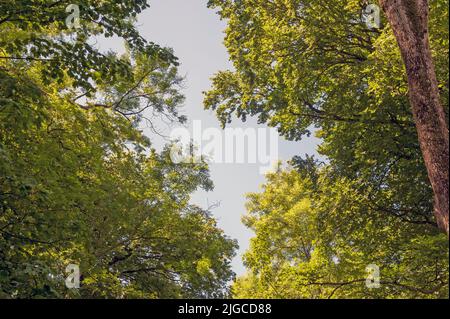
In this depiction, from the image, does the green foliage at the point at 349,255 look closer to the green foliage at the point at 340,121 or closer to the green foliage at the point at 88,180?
the green foliage at the point at 340,121

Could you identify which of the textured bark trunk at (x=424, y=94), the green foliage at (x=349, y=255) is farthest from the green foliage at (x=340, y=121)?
the textured bark trunk at (x=424, y=94)

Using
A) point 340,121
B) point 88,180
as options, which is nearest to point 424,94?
point 340,121

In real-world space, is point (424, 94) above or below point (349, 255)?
above

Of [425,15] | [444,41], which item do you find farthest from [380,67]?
[425,15]

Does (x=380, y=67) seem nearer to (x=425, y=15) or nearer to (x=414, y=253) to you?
(x=425, y=15)

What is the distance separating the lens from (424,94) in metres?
4.84

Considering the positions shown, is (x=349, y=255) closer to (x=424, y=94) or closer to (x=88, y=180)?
(x=424, y=94)

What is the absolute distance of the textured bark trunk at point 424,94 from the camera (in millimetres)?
4258

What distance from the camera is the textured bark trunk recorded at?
4.26m

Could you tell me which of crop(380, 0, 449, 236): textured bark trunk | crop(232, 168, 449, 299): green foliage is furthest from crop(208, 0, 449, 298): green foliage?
crop(380, 0, 449, 236): textured bark trunk

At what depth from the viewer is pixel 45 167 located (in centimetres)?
769

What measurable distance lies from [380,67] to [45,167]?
6.91 m

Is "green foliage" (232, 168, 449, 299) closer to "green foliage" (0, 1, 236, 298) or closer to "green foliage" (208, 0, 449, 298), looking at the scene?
"green foliage" (208, 0, 449, 298)

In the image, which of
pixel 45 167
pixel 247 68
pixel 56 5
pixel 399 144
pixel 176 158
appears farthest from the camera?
pixel 176 158
